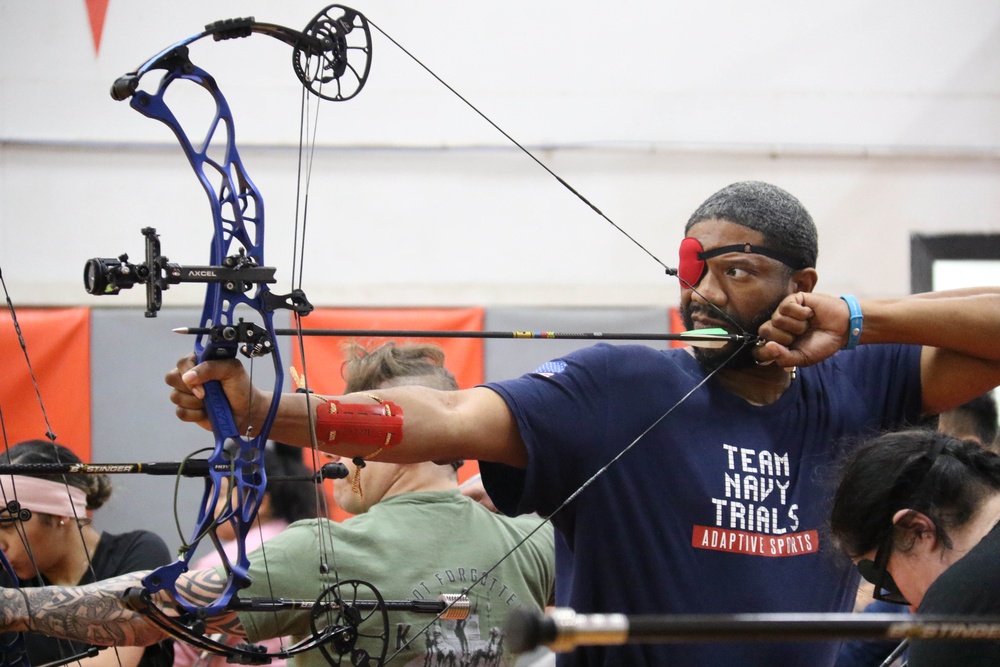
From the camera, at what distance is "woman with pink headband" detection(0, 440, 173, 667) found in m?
2.41

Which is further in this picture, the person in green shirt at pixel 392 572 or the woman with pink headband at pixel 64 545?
the woman with pink headband at pixel 64 545

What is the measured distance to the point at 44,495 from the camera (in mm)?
2436

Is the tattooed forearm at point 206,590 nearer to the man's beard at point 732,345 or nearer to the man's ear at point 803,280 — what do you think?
the man's beard at point 732,345

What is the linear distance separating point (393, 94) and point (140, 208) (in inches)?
43.6

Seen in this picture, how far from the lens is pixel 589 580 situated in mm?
1745

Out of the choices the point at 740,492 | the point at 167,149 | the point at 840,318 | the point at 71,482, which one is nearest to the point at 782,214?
the point at 840,318

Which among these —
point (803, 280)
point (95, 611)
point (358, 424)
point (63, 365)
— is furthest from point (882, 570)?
point (63, 365)

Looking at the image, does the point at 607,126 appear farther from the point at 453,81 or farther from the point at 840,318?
the point at 840,318

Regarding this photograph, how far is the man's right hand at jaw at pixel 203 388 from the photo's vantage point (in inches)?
57.0

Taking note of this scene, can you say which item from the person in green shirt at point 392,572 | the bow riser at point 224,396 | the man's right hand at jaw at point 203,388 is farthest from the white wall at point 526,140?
the man's right hand at jaw at point 203,388

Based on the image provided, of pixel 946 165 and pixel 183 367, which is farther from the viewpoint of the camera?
pixel 946 165

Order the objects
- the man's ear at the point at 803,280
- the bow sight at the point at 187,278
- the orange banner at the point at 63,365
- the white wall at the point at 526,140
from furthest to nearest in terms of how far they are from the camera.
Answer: the white wall at the point at 526,140 → the orange banner at the point at 63,365 → the man's ear at the point at 803,280 → the bow sight at the point at 187,278

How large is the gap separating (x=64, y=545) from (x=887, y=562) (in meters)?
1.84

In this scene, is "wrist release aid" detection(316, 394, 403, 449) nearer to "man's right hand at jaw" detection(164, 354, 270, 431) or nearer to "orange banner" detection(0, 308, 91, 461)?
"man's right hand at jaw" detection(164, 354, 270, 431)
